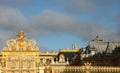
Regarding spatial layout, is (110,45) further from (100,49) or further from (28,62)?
(28,62)

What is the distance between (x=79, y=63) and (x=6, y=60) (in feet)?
39.1

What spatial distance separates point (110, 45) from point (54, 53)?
964 inches

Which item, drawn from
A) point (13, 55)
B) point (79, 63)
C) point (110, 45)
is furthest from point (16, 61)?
point (110, 45)

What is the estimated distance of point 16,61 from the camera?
63.4m

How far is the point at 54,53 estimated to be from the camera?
79.6m

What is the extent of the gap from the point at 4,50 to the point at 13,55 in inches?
61.1

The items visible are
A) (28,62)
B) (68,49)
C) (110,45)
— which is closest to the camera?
(110,45)

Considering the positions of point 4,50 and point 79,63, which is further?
point 4,50

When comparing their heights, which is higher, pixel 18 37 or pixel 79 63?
pixel 18 37

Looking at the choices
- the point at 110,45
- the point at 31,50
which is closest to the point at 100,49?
the point at 110,45

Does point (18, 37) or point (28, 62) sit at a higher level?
point (18, 37)

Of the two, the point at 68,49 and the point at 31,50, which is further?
the point at 68,49

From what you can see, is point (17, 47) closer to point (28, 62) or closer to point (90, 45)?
point (28, 62)

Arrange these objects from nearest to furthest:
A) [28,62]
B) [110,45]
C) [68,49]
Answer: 1. [110,45]
2. [28,62]
3. [68,49]
